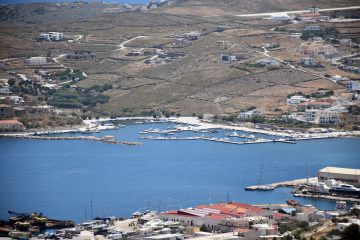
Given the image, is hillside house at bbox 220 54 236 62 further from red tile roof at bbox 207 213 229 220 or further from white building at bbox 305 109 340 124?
red tile roof at bbox 207 213 229 220

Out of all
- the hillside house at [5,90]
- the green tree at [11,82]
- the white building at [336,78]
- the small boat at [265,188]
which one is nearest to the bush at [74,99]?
the hillside house at [5,90]

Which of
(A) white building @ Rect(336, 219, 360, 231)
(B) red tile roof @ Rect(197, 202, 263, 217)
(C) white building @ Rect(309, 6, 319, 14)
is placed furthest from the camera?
(C) white building @ Rect(309, 6, 319, 14)

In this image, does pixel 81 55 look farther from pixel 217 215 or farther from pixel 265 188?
pixel 217 215

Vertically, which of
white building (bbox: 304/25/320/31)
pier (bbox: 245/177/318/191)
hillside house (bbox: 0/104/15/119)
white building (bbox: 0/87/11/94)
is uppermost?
white building (bbox: 304/25/320/31)

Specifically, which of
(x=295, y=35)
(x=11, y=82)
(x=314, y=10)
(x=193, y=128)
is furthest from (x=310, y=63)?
(x=314, y=10)

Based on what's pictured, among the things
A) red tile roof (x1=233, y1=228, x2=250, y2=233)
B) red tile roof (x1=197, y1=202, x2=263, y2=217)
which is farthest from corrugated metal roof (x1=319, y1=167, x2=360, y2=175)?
red tile roof (x1=233, y1=228, x2=250, y2=233)

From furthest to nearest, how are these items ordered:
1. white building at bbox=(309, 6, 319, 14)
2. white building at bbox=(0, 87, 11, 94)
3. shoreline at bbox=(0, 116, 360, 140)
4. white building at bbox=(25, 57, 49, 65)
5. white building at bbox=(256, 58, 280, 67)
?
white building at bbox=(309, 6, 319, 14)
white building at bbox=(25, 57, 49, 65)
white building at bbox=(256, 58, 280, 67)
white building at bbox=(0, 87, 11, 94)
shoreline at bbox=(0, 116, 360, 140)
